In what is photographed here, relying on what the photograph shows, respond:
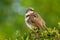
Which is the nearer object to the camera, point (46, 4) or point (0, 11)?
point (46, 4)

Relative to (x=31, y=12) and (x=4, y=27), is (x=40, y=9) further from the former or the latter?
(x=31, y=12)

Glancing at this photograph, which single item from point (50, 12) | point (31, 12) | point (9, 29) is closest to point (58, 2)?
point (50, 12)

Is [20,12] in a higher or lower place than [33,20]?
higher

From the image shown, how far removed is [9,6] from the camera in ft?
52.0

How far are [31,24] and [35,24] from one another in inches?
9.3

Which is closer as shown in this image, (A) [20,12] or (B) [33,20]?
(B) [33,20]

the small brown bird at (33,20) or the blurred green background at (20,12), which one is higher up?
the blurred green background at (20,12)

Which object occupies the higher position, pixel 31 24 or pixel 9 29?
pixel 9 29

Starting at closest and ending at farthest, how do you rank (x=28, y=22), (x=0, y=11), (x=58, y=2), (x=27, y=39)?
1. (x=27, y=39)
2. (x=28, y=22)
3. (x=58, y=2)
4. (x=0, y=11)

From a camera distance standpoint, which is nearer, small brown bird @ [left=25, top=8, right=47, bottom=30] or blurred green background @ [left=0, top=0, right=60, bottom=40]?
small brown bird @ [left=25, top=8, right=47, bottom=30]

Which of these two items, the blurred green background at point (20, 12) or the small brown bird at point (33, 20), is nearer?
the small brown bird at point (33, 20)

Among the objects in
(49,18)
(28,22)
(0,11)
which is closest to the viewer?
(28,22)

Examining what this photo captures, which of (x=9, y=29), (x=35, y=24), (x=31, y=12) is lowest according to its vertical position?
(x=35, y=24)

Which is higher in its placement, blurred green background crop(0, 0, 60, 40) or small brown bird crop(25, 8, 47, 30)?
blurred green background crop(0, 0, 60, 40)
